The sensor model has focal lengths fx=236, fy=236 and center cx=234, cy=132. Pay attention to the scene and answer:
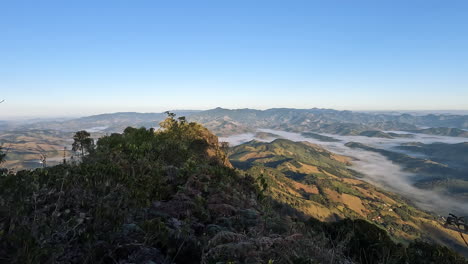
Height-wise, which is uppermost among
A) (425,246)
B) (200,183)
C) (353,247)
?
(200,183)

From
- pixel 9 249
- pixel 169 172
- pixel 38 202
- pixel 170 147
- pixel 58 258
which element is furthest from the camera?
pixel 170 147

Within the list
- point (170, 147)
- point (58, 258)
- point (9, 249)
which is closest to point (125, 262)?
point (58, 258)

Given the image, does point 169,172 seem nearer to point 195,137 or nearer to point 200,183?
point 200,183

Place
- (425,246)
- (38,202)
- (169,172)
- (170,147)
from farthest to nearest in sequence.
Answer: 1. (170,147)
2. (169,172)
3. (425,246)
4. (38,202)

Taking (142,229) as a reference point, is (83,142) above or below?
above

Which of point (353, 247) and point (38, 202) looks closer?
point (38, 202)

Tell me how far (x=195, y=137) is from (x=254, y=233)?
26.3 metres

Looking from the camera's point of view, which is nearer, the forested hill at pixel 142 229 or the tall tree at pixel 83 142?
the forested hill at pixel 142 229

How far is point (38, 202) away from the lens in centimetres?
504

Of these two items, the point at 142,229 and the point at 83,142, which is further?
the point at 83,142

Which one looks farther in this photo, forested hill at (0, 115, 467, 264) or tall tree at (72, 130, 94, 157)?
tall tree at (72, 130, 94, 157)

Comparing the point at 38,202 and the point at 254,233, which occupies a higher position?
the point at 38,202

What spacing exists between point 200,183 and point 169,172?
180 cm

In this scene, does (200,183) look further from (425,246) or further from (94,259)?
(425,246)
